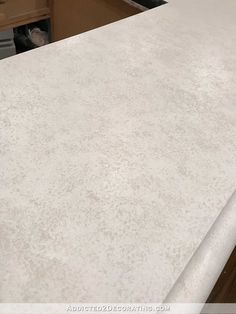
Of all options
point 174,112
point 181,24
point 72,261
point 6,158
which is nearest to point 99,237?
point 72,261

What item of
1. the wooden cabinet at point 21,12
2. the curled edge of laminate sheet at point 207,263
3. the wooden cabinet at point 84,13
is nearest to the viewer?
the curled edge of laminate sheet at point 207,263

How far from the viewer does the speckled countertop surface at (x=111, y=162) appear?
16.5 inches

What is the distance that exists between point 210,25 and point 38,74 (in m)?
0.50

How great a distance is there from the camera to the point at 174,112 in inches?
25.2

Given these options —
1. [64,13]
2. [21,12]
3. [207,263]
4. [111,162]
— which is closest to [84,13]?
[64,13]

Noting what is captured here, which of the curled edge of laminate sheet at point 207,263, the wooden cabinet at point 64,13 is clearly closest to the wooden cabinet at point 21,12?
the wooden cabinet at point 64,13

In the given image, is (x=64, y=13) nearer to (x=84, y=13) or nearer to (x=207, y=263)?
(x=84, y=13)

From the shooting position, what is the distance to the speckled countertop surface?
1.38ft

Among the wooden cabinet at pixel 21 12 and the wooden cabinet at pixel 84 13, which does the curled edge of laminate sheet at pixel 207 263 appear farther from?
the wooden cabinet at pixel 21 12

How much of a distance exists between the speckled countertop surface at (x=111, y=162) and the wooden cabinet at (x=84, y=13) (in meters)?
0.45

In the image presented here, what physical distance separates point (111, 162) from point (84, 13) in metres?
1.04

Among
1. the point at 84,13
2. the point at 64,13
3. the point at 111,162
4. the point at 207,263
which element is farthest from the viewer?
the point at 64,13

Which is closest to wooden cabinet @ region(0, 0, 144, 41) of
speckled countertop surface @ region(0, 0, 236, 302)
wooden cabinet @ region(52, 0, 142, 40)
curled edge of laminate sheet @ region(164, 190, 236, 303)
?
wooden cabinet @ region(52, 0, 142, 40)

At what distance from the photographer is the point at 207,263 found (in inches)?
17.1
